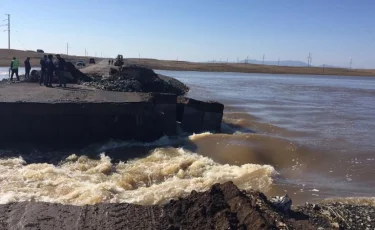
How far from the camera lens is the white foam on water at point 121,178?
24.9 ft

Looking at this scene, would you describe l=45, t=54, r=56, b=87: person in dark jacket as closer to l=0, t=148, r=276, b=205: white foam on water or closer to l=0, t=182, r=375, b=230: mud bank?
l=0, t=148, r=276, b=205: white foam on water

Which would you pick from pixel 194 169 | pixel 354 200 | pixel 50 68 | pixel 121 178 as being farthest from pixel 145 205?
pixel 50 68

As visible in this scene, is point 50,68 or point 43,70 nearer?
point 50,68

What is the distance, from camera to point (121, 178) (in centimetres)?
898

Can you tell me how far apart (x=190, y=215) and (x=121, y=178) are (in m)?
3.84

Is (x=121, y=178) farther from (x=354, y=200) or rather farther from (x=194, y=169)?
(x=354, y=200)

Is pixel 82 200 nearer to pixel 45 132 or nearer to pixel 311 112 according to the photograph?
pixel 45 132

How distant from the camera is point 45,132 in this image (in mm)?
11625

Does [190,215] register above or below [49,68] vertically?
below

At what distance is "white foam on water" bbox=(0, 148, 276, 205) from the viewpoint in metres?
7.60

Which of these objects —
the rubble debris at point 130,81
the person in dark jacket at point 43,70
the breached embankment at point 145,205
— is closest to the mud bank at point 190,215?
the breached embankment at point 145,205

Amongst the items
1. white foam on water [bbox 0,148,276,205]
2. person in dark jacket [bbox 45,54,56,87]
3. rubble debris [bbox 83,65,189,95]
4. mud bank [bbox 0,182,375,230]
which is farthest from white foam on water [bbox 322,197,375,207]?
person in dark jacket [bbox 45,54,56,87]

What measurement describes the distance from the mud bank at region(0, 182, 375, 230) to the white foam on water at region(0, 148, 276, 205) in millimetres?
1273

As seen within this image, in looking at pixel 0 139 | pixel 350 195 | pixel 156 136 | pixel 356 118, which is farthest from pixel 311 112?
pixel 0 139
